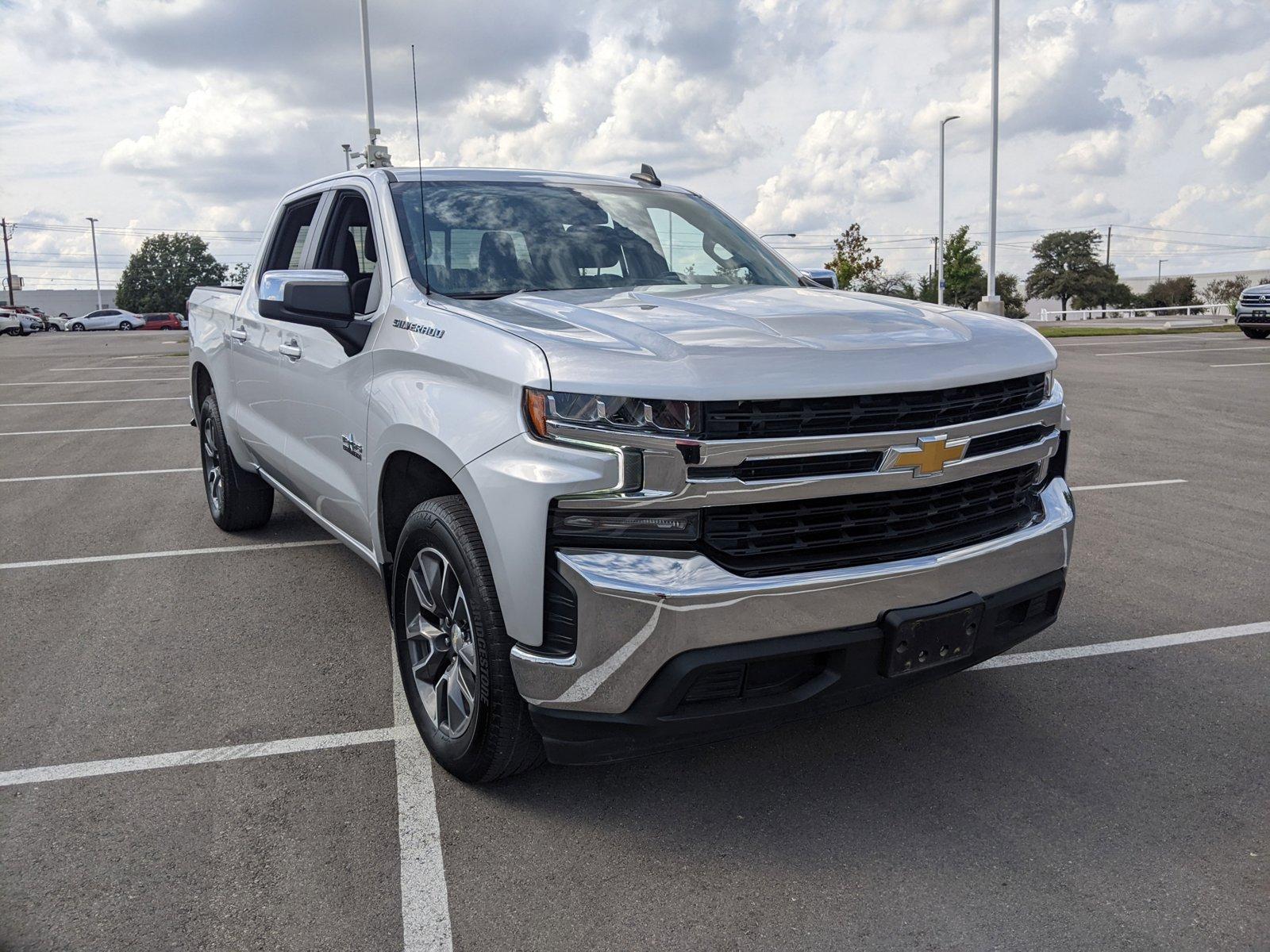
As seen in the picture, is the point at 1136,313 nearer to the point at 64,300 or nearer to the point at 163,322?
the point at 163,322

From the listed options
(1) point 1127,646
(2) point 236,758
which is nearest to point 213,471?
(2) point 236,758

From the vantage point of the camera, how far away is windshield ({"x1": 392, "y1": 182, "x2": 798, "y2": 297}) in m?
3.85

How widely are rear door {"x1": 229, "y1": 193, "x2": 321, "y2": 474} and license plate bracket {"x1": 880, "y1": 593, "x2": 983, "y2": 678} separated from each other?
3.09m

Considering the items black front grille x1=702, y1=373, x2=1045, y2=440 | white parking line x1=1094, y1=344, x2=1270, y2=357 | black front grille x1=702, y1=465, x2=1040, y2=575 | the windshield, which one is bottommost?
white parking line x1=1094, y1=344, x2=1270, y2=357

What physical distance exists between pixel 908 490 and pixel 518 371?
1096 mm

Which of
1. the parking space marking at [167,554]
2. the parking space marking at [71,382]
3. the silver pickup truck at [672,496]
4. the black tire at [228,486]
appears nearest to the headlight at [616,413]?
the silver pickup truck at [672,496]

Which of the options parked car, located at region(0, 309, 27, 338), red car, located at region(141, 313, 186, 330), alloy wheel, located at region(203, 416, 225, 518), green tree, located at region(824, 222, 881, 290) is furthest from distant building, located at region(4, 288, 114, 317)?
alloy wheel, located at region(203, 416, 225, 518)

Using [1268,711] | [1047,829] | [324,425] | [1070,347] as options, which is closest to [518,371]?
[324,425]

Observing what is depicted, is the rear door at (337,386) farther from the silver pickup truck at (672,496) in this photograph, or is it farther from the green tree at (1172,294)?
the green tree at (1172,294)

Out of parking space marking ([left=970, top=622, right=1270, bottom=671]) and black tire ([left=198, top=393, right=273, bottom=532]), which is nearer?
parking space marking ([left=970, top=622, right=1270, bottom=671])

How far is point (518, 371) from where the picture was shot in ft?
9.16

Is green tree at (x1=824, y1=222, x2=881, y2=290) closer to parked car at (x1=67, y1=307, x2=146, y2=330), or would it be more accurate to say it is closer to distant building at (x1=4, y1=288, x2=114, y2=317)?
parked car at (x1=67, y1=307, x2=146, y2=330)

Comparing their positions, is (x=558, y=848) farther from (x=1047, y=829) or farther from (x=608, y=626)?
(x=1047, y=829)

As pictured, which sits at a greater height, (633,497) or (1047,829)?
(633,497)
